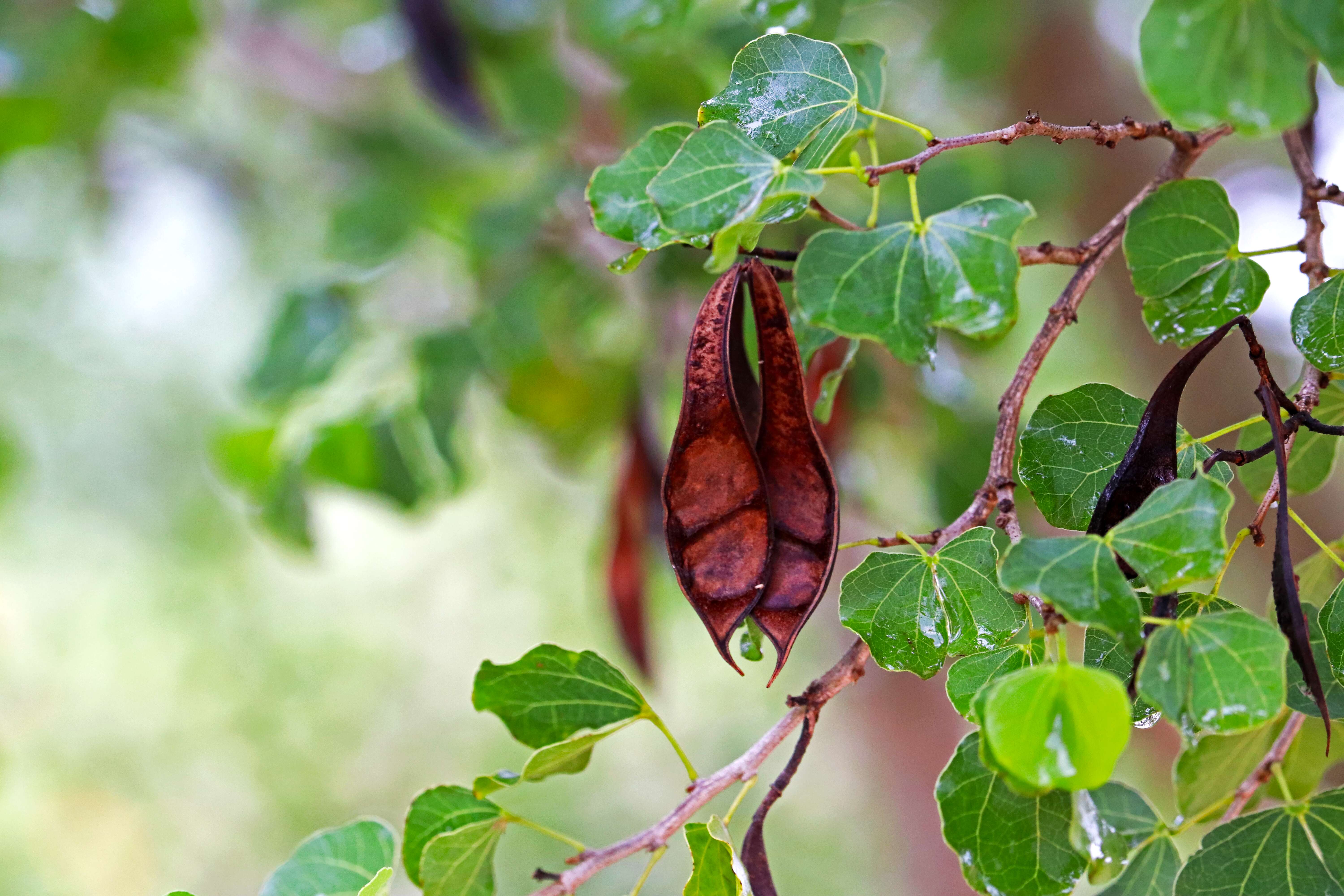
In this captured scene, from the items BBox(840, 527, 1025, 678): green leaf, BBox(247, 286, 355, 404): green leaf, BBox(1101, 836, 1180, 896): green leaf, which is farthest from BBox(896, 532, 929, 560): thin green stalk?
BBox(247, 286, 355, 404): green leaf

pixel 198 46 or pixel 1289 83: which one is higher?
pixel 198 46

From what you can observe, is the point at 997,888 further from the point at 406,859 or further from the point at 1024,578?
the point at 406,859

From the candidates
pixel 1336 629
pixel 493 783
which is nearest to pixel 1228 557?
pixel 1336 629

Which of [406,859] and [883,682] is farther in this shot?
[883,682]

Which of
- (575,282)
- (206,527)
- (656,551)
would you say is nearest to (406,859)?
(656,551)

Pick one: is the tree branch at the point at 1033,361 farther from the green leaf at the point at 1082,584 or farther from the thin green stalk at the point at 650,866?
the thin green stalk at the point at 650,866

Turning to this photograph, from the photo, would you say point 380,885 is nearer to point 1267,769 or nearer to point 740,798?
point 740,798
